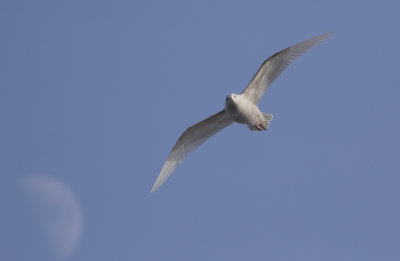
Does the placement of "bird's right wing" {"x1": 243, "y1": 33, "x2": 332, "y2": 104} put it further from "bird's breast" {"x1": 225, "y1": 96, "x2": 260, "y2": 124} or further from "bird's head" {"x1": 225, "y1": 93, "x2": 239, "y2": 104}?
"bird's head" {"x1": 225, "y1": 93, "x2": 239, "y2": 104}

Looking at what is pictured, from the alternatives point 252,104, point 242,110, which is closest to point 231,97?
point 242,110

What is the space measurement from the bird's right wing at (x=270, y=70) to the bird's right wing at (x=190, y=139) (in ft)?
4.68

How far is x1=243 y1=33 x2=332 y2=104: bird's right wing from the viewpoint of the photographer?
66.6 feet

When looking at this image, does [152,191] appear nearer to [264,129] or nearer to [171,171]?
[171,171]

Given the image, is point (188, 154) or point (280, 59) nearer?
point (280, 59)

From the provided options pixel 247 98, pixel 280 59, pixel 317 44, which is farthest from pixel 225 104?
pixel 317 44

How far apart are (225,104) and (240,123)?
126 cm

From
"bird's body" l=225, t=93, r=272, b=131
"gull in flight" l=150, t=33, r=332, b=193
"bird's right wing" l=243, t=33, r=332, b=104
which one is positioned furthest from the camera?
"bird's right wing" l=243, t=33, r=332, b=104

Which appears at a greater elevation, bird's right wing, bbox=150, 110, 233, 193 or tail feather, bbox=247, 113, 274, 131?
bird's right wing, bbox=150, 110, 233, 193

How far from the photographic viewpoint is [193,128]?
21.5m

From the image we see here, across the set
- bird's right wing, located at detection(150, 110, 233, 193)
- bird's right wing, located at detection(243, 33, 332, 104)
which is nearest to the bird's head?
bird's right wing, located at detection(243, 33, 332, 104)

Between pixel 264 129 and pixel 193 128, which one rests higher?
pixel 193 128

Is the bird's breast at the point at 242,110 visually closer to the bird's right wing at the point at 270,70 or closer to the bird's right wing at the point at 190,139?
the bird's right wing at the point at 270,70

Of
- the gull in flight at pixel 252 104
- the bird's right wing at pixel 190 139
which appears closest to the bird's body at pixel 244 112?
the gull in flight at pixel 252 104
